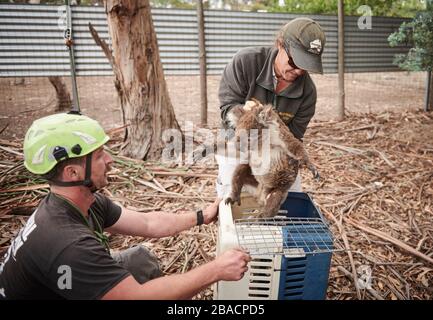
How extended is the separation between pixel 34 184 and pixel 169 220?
270 cm

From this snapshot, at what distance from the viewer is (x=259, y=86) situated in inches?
134

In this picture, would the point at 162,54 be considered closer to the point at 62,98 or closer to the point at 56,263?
the point at 62,98

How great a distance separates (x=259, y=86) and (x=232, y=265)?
1.97m

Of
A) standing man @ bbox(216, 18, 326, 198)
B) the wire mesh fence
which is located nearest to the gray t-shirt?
standing man @ bbox(216, 18, 326, 198)

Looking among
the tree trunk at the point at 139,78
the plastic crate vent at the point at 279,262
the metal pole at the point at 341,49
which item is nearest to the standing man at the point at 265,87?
the plastic crate vent at the point at 279,262

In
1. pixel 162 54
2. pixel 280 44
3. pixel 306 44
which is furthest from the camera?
pixel 162 54

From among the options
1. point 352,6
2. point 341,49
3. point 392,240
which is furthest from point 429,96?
point 392,240

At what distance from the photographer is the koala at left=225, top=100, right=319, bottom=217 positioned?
299 centimetres

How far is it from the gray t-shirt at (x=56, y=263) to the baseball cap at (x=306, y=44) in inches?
83.8

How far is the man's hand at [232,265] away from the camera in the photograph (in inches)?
81.9

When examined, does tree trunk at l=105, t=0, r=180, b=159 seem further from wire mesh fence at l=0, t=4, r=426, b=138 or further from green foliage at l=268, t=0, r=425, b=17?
green foliage at l=268, t=0, r=425, b=17

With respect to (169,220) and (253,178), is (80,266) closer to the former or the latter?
(169,220)

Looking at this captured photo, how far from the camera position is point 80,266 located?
189cm

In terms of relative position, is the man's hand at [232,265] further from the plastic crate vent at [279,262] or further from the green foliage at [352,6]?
the green foliage at [352,6]
